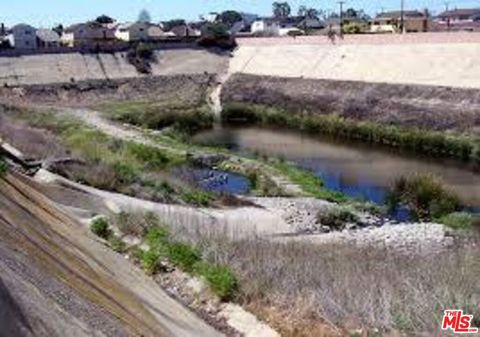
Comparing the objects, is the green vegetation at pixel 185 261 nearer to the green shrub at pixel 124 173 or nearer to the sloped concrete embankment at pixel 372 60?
the green shrub at pixel 124 173

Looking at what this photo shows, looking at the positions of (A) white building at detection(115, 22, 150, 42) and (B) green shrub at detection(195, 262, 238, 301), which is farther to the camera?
(A) white building at detection(115, 22, 150, 42)

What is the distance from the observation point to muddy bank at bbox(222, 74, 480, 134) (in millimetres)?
48062

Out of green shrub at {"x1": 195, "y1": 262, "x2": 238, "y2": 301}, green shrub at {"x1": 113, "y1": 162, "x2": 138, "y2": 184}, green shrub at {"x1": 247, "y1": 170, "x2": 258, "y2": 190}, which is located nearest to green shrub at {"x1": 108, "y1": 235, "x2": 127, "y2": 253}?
green shrub at {"x1": 195, "y1": 262, "x2": 238, "y2": 301}

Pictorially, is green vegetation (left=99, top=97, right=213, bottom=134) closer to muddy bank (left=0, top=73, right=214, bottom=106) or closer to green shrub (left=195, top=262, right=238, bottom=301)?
muddy bank (left=0, top=73, right=214, bottom=106)

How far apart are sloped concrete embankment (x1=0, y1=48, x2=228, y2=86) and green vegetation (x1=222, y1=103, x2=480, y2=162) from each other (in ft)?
45.5

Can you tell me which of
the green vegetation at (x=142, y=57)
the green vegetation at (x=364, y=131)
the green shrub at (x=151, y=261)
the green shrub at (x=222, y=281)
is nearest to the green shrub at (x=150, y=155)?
the green vegetation at (x=364, y=131)

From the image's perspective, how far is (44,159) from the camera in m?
29.8

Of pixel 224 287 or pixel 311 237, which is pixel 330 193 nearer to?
pixel 311 237

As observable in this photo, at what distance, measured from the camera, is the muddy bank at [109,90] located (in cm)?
6394

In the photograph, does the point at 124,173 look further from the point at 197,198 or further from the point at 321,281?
the point at 321,281

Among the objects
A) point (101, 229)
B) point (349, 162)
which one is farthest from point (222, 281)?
point (349, 162)

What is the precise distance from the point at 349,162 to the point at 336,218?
1533cm

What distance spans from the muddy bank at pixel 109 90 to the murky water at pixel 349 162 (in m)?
15.1

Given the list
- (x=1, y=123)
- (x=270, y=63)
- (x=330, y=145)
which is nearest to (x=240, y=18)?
(x=270, y=63)
